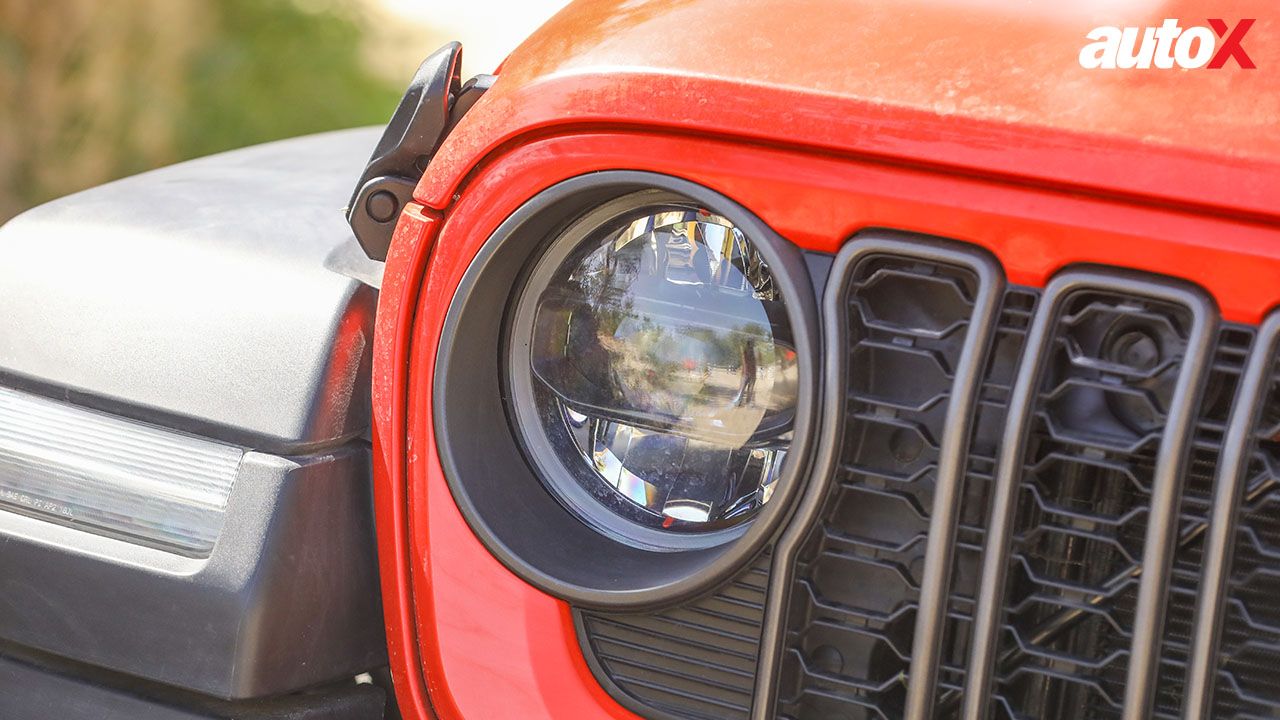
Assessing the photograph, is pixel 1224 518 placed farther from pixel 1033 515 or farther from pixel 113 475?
pixel 113 475

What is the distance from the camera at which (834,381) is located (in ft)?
3.90

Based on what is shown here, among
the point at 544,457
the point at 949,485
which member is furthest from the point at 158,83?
the point at 949,485

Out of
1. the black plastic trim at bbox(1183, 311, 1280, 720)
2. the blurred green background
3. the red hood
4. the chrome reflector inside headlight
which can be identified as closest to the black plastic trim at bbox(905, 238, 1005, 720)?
the red hood

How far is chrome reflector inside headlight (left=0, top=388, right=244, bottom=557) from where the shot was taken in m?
1.42

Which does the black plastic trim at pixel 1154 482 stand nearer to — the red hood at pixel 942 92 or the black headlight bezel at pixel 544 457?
the red hood at pixel 942 92

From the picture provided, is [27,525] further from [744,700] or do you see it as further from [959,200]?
[959,200]

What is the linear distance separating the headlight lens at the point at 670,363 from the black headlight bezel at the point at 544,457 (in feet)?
0.10

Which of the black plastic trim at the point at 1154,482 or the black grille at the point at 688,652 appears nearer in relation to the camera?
the black plastic trim at the point at 1154,482

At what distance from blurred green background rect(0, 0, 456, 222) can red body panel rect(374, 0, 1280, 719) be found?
13.4 feet

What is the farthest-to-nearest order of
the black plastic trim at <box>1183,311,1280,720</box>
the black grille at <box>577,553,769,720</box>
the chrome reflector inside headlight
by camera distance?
the chrome reflector inside headlight → the black grille at <box>577,553,769,720</box> → the black plastic trim at <box>1183,311,1280,720</box>

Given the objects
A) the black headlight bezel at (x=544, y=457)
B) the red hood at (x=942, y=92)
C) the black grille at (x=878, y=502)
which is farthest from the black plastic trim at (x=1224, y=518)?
the black headlight bezel at (x=544, y=457)

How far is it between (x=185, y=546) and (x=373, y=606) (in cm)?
23

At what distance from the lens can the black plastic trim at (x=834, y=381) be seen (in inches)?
45.4

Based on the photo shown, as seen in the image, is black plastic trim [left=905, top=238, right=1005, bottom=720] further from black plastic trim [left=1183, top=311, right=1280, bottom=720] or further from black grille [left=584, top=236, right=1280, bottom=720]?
black plastic trim [left=1183, top=311, right=1280, bottom=720]
